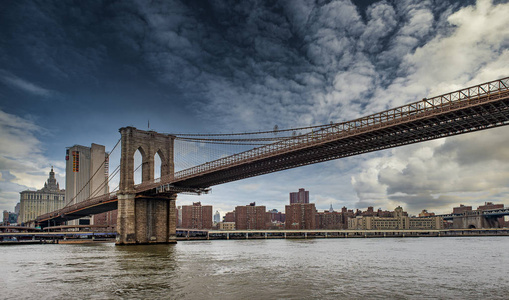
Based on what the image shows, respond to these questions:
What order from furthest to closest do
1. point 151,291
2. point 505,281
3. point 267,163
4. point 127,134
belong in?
point 127,134 < point 267,163 < point 505,281 < point 151,291

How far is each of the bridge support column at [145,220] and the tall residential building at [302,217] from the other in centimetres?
13409

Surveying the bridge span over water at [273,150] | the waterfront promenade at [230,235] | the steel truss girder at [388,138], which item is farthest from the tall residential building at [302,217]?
the steel truss girder at [388,138]

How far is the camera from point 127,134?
210 ft

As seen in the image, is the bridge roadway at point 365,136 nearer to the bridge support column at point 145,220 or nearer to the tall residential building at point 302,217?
the bridge support column at point 145,220

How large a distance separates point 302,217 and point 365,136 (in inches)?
6335

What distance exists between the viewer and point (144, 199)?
209 ft

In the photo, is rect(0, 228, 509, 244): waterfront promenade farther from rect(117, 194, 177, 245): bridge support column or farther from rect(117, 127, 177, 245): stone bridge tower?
rect(117, 127, 177, 245): stone bridge tower

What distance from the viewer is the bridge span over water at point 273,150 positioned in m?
32.3

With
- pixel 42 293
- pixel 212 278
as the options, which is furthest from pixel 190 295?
pixel 42 293

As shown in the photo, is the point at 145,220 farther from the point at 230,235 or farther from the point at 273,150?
the point at 230,235

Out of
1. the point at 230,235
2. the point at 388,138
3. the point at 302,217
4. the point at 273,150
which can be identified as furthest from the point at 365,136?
the point at 302,217

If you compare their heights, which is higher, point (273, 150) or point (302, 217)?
point (273, 150)

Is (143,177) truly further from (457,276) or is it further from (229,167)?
(457,276)

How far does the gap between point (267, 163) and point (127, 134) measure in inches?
1009
